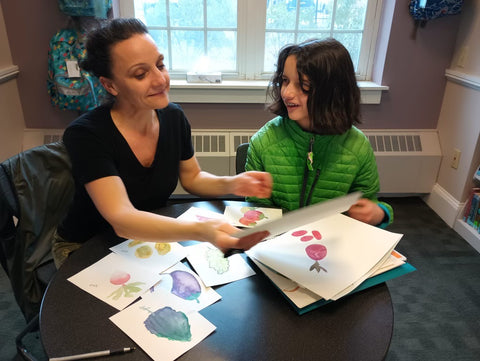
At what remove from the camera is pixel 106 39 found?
3.64 feet

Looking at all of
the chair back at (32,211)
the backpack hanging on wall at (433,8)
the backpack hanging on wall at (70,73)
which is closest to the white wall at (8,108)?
the backpack hanging on wall at (70,73)

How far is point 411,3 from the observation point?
7.97ft

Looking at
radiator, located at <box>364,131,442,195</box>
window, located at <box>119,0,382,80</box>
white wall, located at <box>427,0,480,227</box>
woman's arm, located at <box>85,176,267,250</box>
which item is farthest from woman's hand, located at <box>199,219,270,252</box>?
white wall, located at <box>427,0,480,227</box>

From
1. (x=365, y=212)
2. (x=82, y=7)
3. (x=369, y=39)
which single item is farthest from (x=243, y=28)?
(x=365, y=212)

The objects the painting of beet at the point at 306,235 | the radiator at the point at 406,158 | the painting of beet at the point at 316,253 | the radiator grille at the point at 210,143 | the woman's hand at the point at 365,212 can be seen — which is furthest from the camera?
the radiator at the point at 406,158

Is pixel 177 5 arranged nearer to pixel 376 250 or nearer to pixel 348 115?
pixel 348 115

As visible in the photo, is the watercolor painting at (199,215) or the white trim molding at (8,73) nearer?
the watercolor painting at (199,215)

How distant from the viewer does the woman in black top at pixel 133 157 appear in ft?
3.28

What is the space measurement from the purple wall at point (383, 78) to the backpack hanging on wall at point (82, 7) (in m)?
0.22

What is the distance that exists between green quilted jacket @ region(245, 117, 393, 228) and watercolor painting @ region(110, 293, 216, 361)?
0.60m

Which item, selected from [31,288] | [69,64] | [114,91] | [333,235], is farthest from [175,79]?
[333,235]

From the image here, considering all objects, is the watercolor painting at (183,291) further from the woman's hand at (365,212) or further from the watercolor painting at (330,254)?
the woman's hand at (365,212)

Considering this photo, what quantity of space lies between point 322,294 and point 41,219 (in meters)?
0.97

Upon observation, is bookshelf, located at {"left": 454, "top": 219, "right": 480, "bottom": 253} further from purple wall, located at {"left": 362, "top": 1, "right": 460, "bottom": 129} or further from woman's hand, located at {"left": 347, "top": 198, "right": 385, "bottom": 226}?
woman's hand, located at {"left": 347, "top": 198, "right": 385, "bottom": 226}
